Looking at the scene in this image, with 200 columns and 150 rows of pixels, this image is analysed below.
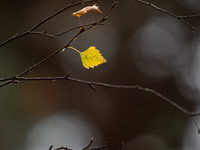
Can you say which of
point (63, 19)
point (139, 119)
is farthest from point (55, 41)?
point (139, 119)

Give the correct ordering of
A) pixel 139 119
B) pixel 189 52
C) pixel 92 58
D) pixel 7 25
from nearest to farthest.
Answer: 1. pixel 92 58
2. pixel 7 25
3. pixel 139 119
4. pixel 189 52

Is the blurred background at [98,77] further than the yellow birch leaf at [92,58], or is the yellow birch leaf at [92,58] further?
the blurred background at [98,77]

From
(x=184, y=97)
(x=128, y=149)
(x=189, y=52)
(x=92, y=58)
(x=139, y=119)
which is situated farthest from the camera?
(x=189, y=52)

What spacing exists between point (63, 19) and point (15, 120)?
1.25m

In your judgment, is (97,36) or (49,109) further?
(97,36)

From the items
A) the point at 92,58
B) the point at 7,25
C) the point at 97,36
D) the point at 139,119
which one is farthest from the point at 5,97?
the point at 92,58

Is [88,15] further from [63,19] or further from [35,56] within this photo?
[35,56]

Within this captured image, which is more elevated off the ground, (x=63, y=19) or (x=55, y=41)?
(x=63, y=19)

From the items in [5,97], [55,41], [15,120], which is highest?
[55,41]

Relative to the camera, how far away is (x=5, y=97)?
1900mm

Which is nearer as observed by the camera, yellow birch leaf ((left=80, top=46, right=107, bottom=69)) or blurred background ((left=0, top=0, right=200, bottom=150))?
yellow birch leaf ((left=80, top=46, right=107, bottom=69))

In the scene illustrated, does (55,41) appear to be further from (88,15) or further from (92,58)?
A: (92,58)

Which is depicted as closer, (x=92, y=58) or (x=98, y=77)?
(x=92, y=58)

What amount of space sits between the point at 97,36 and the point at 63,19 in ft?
1.50
